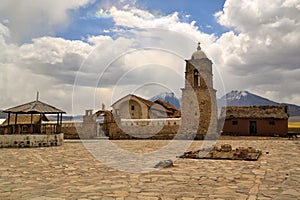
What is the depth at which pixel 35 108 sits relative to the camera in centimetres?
1809

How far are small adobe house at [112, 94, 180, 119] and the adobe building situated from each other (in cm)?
934

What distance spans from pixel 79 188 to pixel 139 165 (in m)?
3.38

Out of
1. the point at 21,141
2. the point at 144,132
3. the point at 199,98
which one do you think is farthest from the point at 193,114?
the point at 21,141

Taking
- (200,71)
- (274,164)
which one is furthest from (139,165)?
(200,71)

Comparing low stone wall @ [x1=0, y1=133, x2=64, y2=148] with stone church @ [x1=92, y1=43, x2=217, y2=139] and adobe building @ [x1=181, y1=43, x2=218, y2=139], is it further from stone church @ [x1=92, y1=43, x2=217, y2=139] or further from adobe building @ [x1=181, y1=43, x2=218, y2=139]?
adobe building @ [x1=181, y1=43, x2=218, y2=139]

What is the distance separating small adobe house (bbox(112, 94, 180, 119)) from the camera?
33688 millimetres

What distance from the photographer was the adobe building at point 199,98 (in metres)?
24.1

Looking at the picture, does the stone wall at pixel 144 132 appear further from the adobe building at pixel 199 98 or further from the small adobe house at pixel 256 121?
the small adobe house at pixel 256 121

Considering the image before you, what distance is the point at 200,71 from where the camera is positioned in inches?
960

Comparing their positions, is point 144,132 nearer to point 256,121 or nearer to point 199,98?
point 199,98

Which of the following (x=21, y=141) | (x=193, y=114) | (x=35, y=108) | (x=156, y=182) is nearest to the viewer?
(x=156, y=182)

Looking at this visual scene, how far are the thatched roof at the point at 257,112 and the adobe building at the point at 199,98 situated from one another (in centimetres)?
599

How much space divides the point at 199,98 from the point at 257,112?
8.46 meters

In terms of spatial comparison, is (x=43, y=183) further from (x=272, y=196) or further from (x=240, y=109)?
(x=240, y=109)
